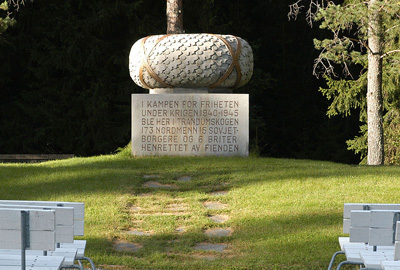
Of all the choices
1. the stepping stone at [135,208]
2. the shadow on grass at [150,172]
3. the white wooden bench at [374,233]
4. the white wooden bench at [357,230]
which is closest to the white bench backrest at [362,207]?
the white wooden bench at [357,230]

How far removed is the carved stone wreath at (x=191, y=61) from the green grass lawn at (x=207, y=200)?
1.41 metres

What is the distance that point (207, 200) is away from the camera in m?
8.71

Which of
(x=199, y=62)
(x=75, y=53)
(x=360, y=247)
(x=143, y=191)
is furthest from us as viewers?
(x=75, y=53)

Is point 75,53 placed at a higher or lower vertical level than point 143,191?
higher

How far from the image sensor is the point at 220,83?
11.8 metres

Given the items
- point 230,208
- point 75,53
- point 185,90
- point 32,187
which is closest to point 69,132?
point 75,53

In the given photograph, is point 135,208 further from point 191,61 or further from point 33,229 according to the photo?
point 33,229

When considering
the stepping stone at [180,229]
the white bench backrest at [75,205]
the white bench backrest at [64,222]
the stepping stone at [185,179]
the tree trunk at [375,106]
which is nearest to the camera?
the white bench backrest at [64,222]

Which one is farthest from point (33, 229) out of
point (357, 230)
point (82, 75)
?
point (82, 75)

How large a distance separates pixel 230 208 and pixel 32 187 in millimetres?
2732

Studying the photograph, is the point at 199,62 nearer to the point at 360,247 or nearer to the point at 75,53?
the point at 360,247

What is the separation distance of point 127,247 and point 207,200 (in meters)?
2.23

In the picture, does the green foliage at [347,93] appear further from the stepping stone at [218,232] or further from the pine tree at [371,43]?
the stepping stone at [218,232]

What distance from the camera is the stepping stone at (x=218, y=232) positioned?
23.4ft
